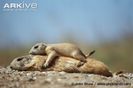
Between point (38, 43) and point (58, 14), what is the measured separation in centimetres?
18

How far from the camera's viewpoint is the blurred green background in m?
1.85

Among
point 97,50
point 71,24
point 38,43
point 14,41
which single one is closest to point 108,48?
point 97,50

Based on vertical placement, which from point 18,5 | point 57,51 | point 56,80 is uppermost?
point 18,5

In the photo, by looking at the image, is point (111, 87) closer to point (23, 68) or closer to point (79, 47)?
point (79, 47)

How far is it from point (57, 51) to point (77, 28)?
17cm

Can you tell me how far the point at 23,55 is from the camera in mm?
1839

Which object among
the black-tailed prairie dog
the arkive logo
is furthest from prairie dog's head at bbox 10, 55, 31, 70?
the arkive logo

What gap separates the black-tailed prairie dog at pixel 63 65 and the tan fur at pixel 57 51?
2 cm

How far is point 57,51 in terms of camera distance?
181 centimetres

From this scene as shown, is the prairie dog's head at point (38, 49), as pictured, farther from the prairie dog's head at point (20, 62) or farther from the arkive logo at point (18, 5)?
the arkive logo at point (18, 5)

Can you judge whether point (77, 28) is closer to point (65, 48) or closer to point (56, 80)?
point (65, 48)

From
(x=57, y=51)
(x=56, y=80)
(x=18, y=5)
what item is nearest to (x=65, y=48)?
(x=57, y=51)

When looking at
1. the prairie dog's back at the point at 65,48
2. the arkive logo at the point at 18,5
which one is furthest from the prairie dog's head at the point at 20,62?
the arkive logo at the point at 18,5

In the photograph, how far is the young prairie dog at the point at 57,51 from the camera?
1801mm
